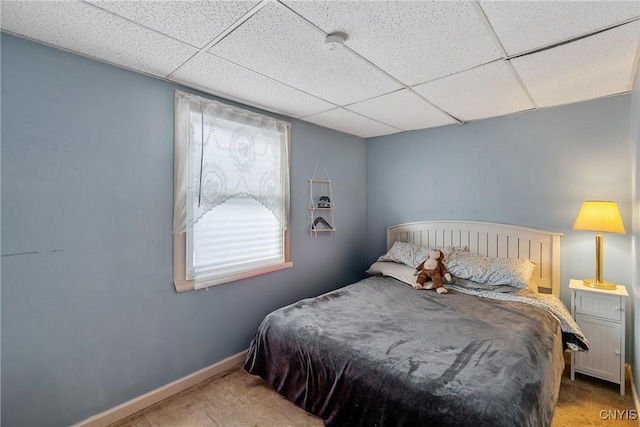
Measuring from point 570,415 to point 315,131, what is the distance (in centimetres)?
322

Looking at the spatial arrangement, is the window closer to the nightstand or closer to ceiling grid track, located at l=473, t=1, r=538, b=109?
ceiling grid track, located at l=473, t=1, r=538, b=109

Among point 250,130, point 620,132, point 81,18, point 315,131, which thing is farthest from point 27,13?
point 620,132

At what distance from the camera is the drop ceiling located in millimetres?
1323

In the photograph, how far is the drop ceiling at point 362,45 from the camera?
1.32 m

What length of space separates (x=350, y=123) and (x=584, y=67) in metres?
1.96

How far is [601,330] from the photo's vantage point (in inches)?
86.3

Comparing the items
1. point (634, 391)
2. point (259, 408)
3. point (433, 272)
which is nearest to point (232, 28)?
point (259, 408)

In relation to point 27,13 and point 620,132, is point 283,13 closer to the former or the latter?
point 27,13

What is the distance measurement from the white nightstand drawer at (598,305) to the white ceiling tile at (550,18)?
1.93 meters

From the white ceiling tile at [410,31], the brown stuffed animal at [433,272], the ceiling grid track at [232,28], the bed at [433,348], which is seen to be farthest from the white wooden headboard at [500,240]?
the ceiling grid track at [232,28]

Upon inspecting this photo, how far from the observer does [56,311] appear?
1.65 m

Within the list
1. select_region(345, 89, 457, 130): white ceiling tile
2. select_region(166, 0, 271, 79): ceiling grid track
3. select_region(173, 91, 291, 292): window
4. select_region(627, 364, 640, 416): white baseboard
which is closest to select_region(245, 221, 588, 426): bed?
select_region(627, 364, 640, 416): white baseboard

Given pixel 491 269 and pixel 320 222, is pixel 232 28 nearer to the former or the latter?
pixel 320 222

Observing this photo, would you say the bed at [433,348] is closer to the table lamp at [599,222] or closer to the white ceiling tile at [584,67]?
the table lamp at [599,222]
